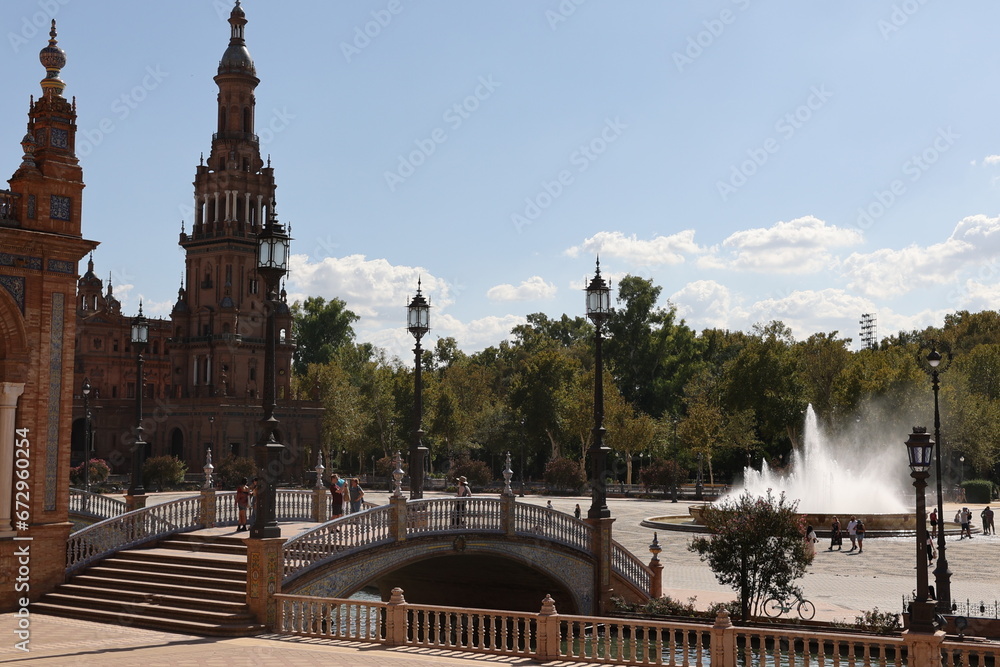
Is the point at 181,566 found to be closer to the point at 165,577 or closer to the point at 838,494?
the point at 165,577

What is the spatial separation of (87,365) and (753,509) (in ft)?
262

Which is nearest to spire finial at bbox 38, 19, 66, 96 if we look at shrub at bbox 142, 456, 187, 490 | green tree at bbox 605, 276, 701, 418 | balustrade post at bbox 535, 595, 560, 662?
balustrade post at bbox 535, 595, 560, 662

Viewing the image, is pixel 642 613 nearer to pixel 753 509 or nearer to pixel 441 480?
pixel 753 509

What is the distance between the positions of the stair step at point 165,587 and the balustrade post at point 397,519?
3.84 metres

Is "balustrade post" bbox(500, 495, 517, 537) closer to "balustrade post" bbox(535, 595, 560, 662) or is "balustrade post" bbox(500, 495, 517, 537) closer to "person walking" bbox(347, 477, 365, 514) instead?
"person walking" bbox(347, 477, 365, 514)

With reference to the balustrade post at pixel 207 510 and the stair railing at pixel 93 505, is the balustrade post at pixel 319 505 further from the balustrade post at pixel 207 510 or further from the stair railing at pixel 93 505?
the stair railing at pixel 93 505

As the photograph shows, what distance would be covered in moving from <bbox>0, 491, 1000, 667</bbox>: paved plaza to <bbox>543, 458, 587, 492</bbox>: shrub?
1406cm

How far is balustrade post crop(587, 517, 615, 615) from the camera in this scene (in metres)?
27.1

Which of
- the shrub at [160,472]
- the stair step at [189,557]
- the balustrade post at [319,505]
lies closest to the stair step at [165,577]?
the stair step at [189,557]

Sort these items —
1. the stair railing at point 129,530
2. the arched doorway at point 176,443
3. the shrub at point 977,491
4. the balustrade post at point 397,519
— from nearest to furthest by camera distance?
the stair railing at point 129,530 → the balustrade post at point 397,519 → the shrub at point 977,491 → the arched doorway at point 176,443

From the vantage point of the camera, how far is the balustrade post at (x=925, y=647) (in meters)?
13.9

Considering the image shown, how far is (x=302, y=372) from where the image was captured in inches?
4722

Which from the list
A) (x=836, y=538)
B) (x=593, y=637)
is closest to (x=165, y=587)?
(x=593, y=637)

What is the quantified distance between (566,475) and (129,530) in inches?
2105
